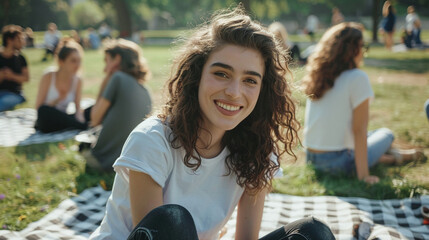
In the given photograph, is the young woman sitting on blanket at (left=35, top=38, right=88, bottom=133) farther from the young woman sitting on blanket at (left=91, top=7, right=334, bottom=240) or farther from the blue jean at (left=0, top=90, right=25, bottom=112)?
the young woman sitting on blanket at (left=91, top=7, right=334, bottom=240)

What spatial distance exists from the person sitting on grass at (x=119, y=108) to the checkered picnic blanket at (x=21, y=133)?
4.64 ft

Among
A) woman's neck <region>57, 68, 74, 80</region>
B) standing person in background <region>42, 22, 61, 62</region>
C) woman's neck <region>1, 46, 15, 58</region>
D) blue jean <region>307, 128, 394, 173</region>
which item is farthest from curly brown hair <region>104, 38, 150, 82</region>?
standing person in background <region>42, 22, 61, 62</region>

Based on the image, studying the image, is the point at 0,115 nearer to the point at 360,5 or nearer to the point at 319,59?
the point at 319,59

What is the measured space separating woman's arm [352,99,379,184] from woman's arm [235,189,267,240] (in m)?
1.85

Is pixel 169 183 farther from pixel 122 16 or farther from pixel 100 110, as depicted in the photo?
pixel 122 16

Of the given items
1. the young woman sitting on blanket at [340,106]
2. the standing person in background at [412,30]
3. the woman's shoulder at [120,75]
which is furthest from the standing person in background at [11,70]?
the standing person in background at [412,30]

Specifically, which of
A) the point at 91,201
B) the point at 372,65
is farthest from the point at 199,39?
the point at 372,65

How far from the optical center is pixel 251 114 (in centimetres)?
222

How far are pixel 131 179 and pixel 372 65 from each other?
11.9 metres

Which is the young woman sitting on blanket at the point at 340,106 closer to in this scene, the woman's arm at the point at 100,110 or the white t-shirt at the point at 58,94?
the woman's arm at the point at 100,110

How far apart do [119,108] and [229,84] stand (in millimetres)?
2444

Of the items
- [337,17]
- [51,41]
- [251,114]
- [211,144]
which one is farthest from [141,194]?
[51,41]

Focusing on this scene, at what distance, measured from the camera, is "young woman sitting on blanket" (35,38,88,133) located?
5527 mm

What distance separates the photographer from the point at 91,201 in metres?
3.53
